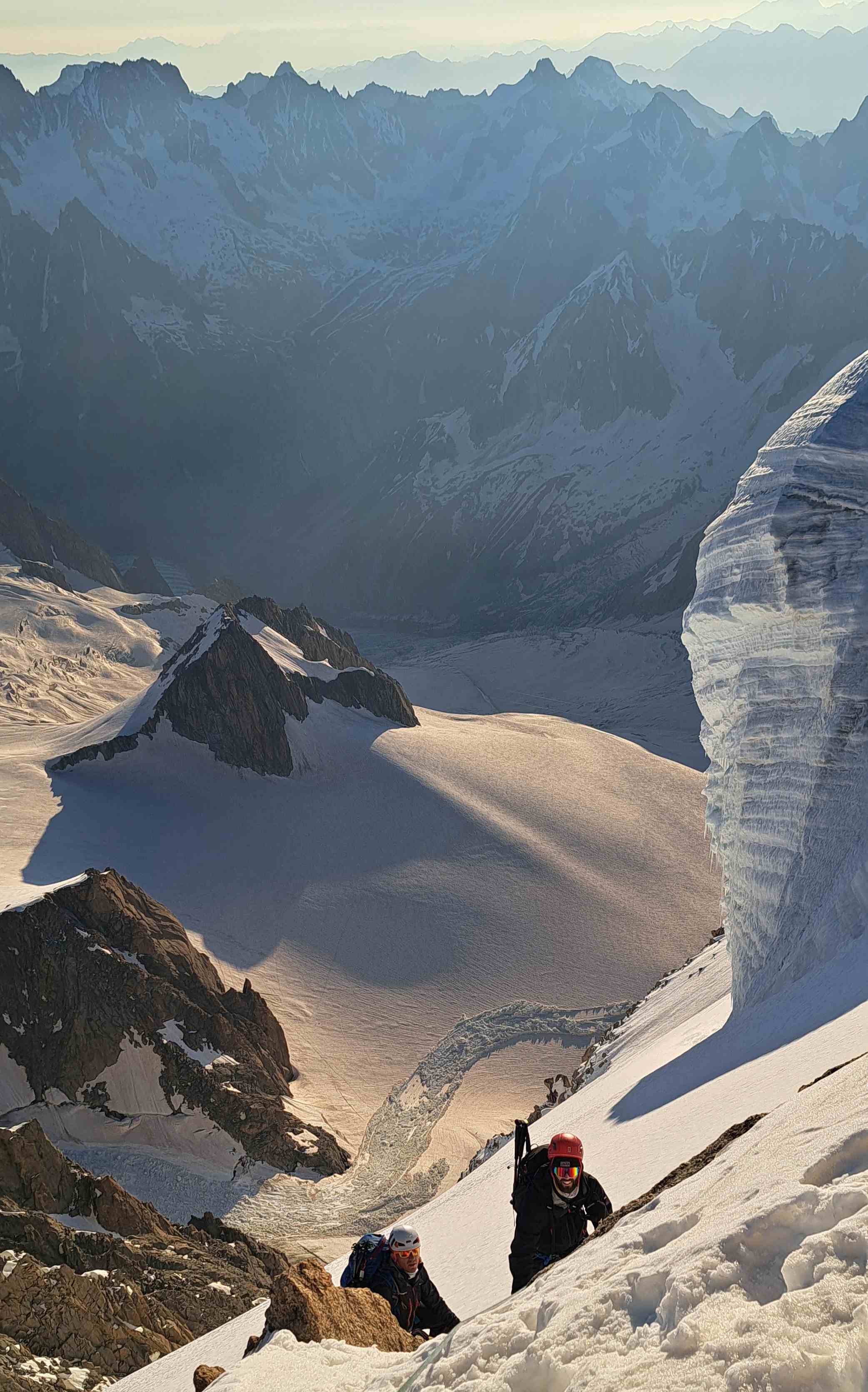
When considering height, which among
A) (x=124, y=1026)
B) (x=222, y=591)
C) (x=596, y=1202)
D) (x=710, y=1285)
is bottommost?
(x=124, y=1026)

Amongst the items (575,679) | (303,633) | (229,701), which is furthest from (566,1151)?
(575,679)

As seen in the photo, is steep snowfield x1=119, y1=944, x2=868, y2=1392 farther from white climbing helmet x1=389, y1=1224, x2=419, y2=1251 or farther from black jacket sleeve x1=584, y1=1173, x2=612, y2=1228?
white climbing helmet x1=389, y1=1224, x2=419, y2=1251

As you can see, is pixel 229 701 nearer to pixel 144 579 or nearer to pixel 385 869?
pixel 385 869

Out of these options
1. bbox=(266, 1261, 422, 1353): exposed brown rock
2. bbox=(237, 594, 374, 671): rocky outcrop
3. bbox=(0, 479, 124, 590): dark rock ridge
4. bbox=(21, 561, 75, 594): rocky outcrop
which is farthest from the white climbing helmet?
bbox=(0, 479, 124, 590): dark rock ridge

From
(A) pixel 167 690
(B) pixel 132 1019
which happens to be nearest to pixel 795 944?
(B) pixel 132 1019

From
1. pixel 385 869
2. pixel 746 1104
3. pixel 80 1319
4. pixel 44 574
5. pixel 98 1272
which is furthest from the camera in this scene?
pixel 44 574

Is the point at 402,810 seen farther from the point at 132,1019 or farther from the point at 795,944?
the point at 795,944
